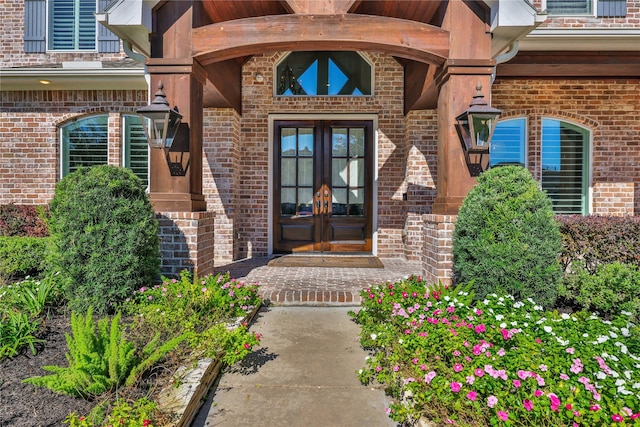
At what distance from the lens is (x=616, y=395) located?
4.93 ft


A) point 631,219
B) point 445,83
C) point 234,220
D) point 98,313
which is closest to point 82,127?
point 234,220

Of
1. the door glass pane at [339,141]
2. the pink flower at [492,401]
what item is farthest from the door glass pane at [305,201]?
the pink flower at [492,401]

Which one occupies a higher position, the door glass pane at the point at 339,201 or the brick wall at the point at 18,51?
the brick wall at the point at 18,51

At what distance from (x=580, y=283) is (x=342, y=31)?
129 inches

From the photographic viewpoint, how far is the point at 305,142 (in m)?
6.33

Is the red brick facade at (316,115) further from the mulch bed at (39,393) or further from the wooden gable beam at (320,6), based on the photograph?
the mulch bed at (39,393)

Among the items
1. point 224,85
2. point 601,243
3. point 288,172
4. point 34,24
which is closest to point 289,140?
point 288,172

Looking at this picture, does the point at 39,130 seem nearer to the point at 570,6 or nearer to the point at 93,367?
the point at 93,367

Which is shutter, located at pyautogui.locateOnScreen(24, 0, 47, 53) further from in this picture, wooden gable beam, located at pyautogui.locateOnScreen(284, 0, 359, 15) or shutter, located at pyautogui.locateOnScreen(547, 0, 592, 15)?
shutter, located at pyautogui.locateOnScreen(547, 0, 592, 15)

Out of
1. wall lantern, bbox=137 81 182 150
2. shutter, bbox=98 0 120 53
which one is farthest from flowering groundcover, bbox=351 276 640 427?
shutter, bbox=98 0 120 53

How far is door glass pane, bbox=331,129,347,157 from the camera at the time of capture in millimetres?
6297

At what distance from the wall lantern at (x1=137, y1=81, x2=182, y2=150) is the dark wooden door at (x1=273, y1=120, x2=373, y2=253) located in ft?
9.21

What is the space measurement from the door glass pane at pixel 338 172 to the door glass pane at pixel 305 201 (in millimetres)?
450

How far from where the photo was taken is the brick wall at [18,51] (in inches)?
251
